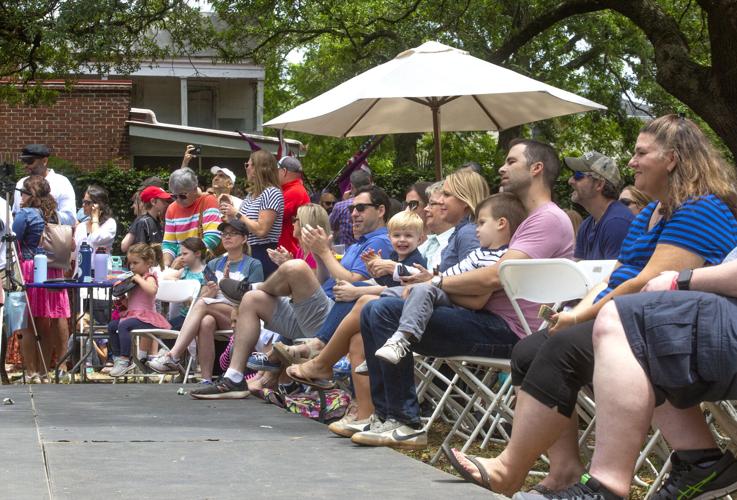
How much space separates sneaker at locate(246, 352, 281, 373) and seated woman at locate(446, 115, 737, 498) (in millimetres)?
3712

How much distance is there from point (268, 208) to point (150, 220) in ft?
11.6

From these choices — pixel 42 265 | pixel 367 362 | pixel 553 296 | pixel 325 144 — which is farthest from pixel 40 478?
pixel 325 144

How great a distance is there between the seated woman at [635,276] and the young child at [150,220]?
8451mm

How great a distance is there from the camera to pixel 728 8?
11.2m

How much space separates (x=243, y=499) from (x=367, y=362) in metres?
1.67

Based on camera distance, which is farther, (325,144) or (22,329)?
(325,144)

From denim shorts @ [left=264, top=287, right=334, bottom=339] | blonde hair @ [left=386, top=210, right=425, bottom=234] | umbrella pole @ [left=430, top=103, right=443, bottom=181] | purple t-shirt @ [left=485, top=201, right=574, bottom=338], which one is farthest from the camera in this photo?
umbrella pole @ [left=430, top=103, right=443, bottom=181]

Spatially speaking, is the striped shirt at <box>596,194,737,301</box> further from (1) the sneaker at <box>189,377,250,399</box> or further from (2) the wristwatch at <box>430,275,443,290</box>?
(1) the sneaker at <box>189,377,250,399</box>

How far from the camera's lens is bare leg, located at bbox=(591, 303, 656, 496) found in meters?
3.67

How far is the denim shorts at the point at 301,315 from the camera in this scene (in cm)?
752

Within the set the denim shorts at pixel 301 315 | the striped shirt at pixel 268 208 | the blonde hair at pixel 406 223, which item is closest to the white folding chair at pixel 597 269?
the blonde hair at pixel 406 223

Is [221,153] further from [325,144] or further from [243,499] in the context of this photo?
[243,499]

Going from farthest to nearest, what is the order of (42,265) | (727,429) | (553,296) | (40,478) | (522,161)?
1. (42,265)
2. (522,161)
3. (553,296)
4. (40,478)
5. (727,429)

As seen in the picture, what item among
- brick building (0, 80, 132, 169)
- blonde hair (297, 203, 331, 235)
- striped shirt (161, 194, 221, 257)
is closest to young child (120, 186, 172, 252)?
striped shirt (161, 194, 221, 257)
